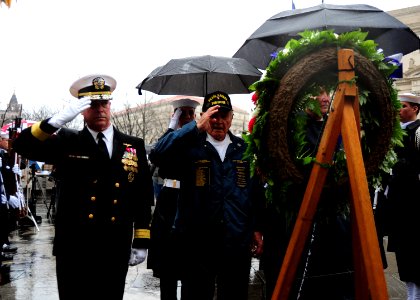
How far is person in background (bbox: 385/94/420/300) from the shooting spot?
14.6 feet

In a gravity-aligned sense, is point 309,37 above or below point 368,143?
above

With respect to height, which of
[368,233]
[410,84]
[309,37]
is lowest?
[368,233]

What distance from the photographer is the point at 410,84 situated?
34500mm

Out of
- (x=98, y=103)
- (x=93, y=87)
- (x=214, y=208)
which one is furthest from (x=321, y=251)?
(x=93, y=87)

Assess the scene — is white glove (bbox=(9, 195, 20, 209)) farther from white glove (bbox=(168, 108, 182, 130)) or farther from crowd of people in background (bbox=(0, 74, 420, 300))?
crowd of people in background (bbox=(0, 74, 420, 300))

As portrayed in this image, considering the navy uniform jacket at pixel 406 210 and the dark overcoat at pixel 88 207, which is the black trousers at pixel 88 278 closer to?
the dark overcoat at pixel 88 207

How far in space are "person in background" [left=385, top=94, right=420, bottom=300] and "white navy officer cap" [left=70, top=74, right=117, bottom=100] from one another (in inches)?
108

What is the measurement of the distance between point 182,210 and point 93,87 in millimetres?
1235

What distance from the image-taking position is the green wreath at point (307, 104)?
2838mm

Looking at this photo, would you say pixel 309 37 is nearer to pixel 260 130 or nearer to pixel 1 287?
pixel 260 130

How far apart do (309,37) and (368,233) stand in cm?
120

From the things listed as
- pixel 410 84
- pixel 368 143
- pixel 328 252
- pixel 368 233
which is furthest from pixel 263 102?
pixel 410 84

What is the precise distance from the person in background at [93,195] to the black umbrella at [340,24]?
4.78 feet

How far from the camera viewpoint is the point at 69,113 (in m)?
3.60
